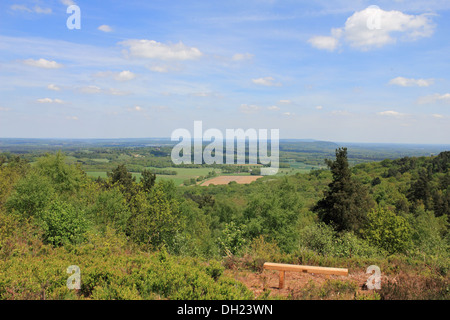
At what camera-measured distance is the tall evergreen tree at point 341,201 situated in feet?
67.7

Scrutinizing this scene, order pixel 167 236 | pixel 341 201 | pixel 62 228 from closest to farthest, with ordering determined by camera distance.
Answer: pixel 62 228 < pixel 167 236 < pixel 341 201

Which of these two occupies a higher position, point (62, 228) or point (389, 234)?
point (62, 228)

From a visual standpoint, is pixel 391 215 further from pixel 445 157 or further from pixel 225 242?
pixel 445 157

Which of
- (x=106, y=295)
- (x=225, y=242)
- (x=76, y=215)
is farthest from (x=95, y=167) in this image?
(x=106, y=295)

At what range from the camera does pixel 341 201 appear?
20.7 metres

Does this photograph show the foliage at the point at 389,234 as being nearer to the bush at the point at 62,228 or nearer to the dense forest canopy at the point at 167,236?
the dense forest canopy at the point at 167,236

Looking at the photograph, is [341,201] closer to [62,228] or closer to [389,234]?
[389,234]

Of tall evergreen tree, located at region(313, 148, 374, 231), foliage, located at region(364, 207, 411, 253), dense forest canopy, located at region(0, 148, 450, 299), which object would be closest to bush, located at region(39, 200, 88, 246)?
dense forest canopy, located at region(0, 148, 450, 299)

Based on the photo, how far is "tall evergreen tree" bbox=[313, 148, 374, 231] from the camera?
20631mm

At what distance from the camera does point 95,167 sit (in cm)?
8056

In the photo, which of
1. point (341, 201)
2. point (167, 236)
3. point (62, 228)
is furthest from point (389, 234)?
point (62, 228)

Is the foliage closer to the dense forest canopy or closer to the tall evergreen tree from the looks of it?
the dense forest canopy
